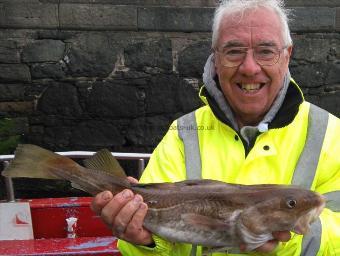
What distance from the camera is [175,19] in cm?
700

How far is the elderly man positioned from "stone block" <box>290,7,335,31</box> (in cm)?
464

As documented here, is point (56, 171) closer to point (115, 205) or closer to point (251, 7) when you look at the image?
point (115, 205)

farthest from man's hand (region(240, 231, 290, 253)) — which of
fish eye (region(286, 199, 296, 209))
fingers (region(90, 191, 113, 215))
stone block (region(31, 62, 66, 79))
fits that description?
stone block (region(31, 62, 66, 79))

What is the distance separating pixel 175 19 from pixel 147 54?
53cm

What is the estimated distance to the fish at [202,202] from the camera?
2230 millimetres

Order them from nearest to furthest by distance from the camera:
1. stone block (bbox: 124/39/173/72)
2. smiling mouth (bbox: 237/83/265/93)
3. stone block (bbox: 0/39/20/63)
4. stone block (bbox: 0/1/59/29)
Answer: smiling mouth (bbox: 237/83/265/93)
stone block (bbox: 0/1/59/29)
stone block (bbox: 0/39/20/63)
stone block (bbox: 124/39/173/72)

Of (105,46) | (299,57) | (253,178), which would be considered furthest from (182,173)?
(299,57)

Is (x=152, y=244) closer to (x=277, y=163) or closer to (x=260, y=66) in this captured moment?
(x=277, y=163)

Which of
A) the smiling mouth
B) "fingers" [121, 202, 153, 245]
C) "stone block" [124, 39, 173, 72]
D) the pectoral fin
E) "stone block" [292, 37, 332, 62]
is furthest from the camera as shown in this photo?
"stone block" [292, 37, 332, 62]

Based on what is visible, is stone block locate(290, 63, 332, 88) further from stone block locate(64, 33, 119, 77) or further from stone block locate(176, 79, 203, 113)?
stone block locate(64, 33, 119, 77)

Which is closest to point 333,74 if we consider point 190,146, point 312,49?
point 312,49

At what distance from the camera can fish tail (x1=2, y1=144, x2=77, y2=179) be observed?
8.50ft

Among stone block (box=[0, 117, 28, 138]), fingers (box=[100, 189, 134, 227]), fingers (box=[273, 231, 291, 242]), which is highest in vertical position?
fingers (box=[100, 189, 134, 227])

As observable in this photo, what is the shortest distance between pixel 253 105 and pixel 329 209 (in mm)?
575
